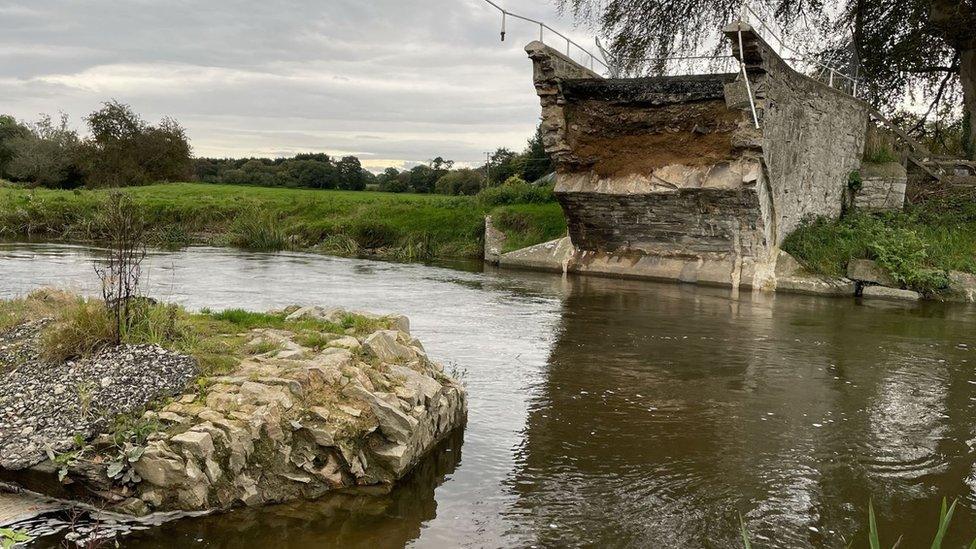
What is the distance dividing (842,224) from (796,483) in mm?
14946

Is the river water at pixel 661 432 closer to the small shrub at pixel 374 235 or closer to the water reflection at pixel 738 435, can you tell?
the water reflection at pixel 738 435

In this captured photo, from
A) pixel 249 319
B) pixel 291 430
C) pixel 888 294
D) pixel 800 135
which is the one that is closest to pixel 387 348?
pixel 291 430

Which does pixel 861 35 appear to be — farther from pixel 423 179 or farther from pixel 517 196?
pixel 423 179

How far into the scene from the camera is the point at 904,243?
1698cm

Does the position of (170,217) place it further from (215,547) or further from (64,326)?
(215,547)

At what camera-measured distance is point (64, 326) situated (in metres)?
5.82

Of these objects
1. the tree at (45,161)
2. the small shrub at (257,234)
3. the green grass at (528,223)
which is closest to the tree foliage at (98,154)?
the tree at (45,161)

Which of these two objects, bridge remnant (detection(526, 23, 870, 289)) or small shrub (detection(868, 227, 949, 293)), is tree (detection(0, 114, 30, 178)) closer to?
bridge remnant (detection(526, 23, 870, 289))

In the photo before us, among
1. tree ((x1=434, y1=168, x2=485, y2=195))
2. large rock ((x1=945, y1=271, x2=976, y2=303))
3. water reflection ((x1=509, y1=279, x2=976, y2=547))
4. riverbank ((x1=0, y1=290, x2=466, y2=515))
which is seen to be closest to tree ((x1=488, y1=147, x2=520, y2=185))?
tree ((x1=434, y1=168, x2=485, y2=195))

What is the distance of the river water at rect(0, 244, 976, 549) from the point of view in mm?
4688

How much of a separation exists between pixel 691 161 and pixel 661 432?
36.6 ft

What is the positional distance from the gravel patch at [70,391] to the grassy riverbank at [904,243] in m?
15.0

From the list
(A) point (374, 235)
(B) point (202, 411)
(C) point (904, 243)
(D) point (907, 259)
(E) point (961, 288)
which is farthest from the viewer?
(A) point (374, 235)

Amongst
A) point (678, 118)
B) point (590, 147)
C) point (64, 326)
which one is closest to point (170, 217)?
point (590, 147)
